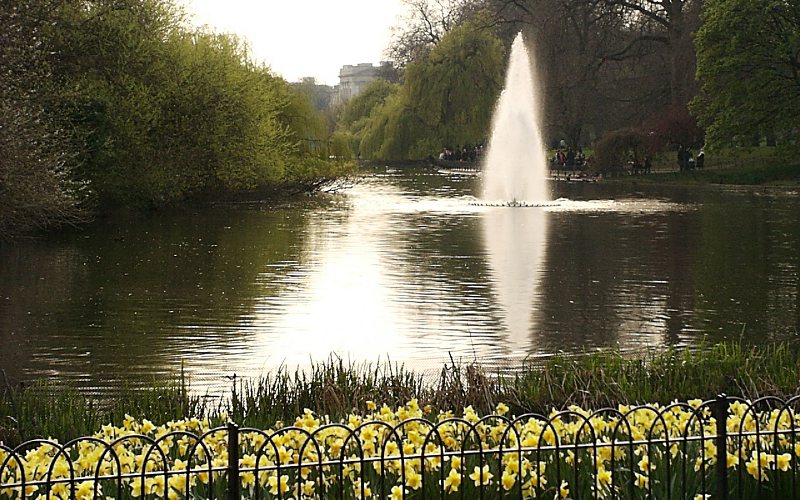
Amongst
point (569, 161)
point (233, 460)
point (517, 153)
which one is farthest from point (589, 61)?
point (233, 460)

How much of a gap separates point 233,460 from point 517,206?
34.9 m

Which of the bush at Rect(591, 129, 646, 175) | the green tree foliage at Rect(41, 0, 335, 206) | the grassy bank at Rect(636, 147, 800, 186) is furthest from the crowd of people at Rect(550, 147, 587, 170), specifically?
the green tree foliage at Rect(41, 0, 335, 206)

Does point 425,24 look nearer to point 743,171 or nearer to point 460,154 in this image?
point 460,154

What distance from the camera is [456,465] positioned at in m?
5.39

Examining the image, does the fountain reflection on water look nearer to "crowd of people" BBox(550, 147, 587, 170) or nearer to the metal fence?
"crowd of people" BBox(550, 147, 587, 170)

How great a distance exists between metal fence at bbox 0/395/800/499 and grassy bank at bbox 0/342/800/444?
6.23ft

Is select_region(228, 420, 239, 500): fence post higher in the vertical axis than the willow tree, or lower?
lower

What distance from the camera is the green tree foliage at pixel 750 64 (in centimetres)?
4734

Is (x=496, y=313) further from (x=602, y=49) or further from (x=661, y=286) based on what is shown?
(x=602, y=49)

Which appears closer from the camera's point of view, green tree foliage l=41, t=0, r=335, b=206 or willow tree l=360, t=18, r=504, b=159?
green tree foliage l=41, t=0, r=335, b=206

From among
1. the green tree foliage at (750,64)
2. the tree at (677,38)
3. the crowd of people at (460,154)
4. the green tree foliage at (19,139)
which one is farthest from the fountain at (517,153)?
the crowd of people at (460,154)

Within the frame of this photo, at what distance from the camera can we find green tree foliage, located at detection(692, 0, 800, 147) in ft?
155

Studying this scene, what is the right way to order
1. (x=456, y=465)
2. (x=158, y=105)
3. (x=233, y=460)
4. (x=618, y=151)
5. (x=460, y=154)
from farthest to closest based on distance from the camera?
1. (x=460, y=154)
2. (x=618, y=151)
3. (x=158, y=105)
4. (x=456, y=465)
5. (x=233, y=460)

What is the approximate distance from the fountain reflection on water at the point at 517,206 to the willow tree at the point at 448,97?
18.0 ft
